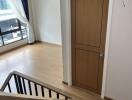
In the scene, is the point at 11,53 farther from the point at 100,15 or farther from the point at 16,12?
the point at 100,15

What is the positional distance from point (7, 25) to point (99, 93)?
3.79 m

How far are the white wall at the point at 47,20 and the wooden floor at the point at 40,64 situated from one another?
370 mm

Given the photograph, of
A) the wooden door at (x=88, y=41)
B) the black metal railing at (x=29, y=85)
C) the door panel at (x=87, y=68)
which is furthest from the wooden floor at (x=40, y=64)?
the black metal railing at (x=29, y=85)

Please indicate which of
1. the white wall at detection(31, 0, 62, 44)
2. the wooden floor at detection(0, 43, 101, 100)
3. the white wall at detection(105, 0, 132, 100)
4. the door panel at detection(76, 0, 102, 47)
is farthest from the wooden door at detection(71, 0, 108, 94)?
the white wall at detection(31, 0, 62, 44)

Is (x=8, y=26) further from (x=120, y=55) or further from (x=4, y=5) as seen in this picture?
(x=120, y=55)

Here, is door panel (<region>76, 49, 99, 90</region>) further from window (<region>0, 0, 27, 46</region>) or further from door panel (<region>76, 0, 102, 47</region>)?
window (<region>0, 0, 27, 46</region>)

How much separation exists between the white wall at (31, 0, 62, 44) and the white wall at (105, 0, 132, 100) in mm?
3129

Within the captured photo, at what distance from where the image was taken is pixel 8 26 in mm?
5238

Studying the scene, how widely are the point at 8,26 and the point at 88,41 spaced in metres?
3.47

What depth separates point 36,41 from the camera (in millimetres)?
6121

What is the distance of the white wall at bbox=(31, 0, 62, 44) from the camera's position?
209 inches

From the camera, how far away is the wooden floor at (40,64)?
3.37 meters

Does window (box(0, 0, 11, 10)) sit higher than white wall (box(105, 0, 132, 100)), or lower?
higher

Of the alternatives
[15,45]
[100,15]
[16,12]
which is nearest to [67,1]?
[100,15]
